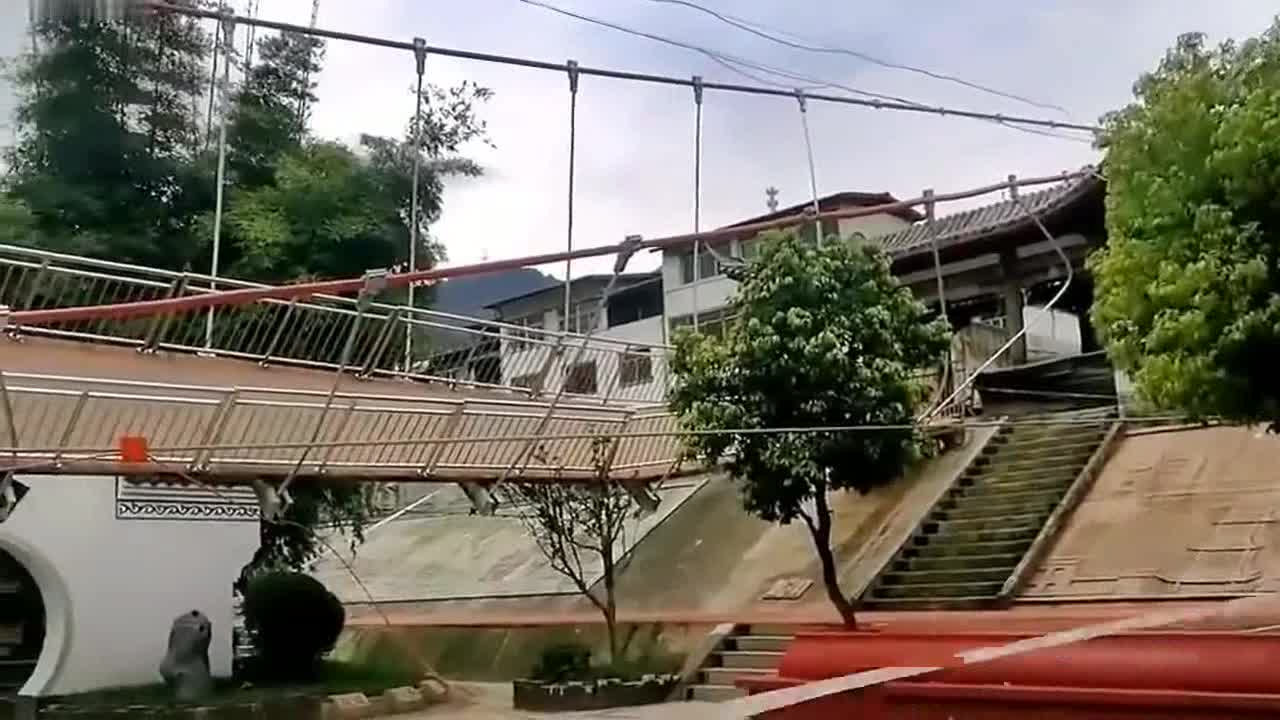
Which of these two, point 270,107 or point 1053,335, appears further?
point 1053,335

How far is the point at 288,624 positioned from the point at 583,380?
3790mm

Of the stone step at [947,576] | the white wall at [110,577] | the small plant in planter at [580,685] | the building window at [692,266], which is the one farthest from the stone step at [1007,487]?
the building window at [692,266]

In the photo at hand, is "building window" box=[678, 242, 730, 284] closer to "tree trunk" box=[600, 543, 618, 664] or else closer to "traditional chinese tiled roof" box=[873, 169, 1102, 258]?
"traditional chinese tiled roof" box=[873, 169, 1102, 258]

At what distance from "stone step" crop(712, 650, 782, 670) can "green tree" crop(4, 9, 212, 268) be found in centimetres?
→ 634

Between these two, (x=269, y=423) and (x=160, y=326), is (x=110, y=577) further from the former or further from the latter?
(x=269, y=423)

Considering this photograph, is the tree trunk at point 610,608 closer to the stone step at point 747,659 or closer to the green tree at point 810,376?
the stone step at point 747,659

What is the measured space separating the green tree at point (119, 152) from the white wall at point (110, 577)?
2.52m

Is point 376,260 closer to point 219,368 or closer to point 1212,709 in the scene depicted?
point 219,368

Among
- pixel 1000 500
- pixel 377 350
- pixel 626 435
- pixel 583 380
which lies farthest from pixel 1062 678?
pixel 583 380

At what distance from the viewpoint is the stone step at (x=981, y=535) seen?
11320mm

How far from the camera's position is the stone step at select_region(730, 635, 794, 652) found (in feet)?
33.8

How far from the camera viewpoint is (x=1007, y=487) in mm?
12508

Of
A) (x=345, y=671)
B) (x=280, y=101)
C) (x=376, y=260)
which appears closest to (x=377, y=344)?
(x=376, y=260)

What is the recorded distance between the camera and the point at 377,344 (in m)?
9.98
